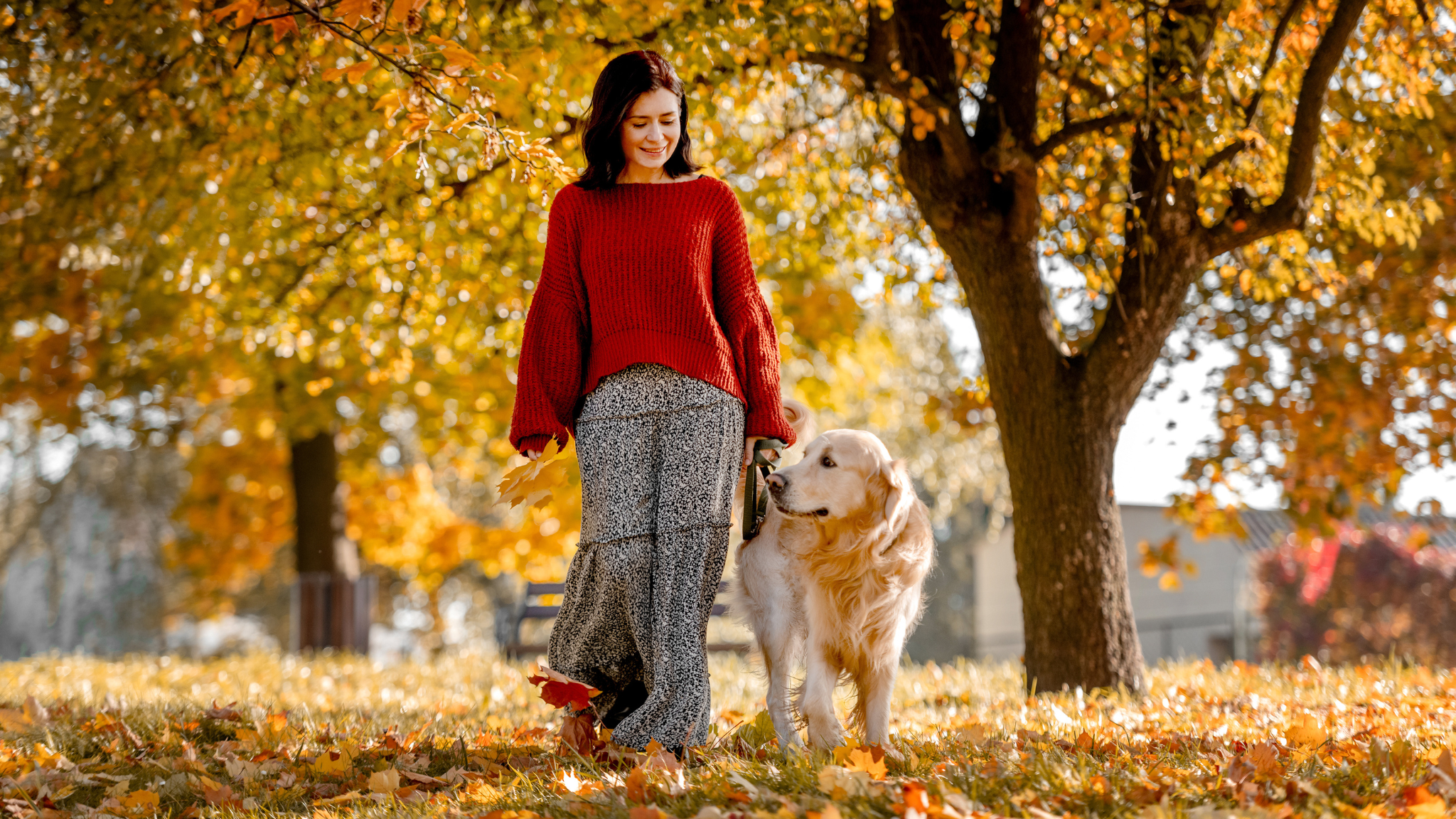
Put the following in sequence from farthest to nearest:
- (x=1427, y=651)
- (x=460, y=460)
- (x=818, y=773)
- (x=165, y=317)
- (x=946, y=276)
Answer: (x=1427, y=651), (x=460, y=460), (x=165, y=317), (x=946, y=276), (x=818, y=773)

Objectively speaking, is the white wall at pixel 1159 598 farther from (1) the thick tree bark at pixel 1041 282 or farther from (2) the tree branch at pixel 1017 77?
(2) the tree branch at pixel 1017 77

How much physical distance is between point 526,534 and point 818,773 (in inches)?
385

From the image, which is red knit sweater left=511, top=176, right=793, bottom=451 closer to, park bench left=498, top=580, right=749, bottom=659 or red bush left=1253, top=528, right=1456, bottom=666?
park bench left=498, top=580, right=749, bottom=659

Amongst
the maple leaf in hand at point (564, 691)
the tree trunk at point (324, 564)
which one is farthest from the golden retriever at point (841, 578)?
the tree trunk at point (324, 564)

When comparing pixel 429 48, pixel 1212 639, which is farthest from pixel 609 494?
pixel 1212 639

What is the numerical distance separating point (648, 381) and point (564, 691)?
95 cm

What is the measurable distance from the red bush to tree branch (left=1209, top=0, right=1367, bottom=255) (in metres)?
11.0

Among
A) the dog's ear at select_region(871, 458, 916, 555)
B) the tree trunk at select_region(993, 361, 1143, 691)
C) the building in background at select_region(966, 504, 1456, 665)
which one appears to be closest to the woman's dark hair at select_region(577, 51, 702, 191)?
the dog's ear at select_region(871, 458, 916, 555)

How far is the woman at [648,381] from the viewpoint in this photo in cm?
306

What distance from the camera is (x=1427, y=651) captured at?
47.1 feet

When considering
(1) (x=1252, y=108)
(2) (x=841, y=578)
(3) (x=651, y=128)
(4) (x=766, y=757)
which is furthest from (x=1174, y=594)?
(3) (x=651, y=128)

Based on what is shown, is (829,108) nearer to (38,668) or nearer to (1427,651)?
(38,668)

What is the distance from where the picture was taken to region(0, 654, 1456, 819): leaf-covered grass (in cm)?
227

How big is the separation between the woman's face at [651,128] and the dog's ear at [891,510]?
1.11 metres
